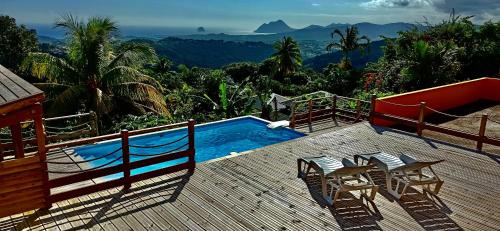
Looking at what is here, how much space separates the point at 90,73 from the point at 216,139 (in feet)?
17.8

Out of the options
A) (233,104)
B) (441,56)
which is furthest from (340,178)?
(441,56)

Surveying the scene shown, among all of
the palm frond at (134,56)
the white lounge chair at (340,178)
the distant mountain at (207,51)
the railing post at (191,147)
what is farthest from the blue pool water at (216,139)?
the distant mountain at (207,51)

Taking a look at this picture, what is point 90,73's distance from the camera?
571 inches

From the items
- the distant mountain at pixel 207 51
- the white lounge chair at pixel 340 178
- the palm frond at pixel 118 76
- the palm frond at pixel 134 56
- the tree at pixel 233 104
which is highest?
the palm frond at pixel 134 56

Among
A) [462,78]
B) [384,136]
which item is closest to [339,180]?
[384,136]

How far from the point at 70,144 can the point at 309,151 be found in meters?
5.19

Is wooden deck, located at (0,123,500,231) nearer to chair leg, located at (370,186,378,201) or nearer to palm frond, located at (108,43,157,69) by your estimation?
chair leg, located at (370,186,378,201)

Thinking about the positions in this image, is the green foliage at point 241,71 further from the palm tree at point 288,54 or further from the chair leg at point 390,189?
the chair leg at point 390,189

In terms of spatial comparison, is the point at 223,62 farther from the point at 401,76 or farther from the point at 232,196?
the point at 232,196

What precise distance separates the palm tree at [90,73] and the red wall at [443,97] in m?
8.10

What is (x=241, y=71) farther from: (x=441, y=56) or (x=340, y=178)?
(x=340, y=178)

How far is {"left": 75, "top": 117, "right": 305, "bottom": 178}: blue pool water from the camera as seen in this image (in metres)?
11.9

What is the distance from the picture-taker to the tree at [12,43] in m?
33.3

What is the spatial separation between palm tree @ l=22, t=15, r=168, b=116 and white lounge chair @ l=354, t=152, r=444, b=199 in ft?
31.7
